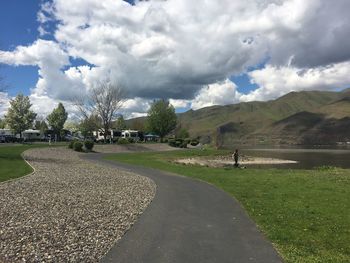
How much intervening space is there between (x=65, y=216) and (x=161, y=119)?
102096mm

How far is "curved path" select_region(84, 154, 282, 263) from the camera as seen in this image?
8.62 meters

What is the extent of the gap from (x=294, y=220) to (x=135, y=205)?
621 centimetres

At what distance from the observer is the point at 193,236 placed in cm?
1046

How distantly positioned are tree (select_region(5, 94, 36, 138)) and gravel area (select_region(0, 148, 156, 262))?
237 feet

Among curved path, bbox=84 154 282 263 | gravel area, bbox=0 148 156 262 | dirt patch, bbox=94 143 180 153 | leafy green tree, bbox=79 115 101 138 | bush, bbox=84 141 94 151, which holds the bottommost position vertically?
curved path, bbox=84 154 282 263

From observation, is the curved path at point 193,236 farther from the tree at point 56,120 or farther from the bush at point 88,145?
the tree at point 56,120

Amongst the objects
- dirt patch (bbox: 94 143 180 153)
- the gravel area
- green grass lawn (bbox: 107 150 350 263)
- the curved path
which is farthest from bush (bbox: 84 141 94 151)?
the curved path

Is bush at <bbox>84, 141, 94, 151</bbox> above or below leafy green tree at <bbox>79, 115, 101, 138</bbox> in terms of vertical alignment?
below

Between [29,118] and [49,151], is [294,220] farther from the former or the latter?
[29,118]

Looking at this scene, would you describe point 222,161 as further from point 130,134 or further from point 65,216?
point 130,134

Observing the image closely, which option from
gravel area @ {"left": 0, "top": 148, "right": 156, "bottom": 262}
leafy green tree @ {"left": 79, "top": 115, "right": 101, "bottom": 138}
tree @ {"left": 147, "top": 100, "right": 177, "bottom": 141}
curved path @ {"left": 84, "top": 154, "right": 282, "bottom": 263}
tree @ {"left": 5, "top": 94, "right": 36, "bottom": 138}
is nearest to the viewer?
curved path @ {"left": 84, "top": 154, "right": 282, "bottom": 263}

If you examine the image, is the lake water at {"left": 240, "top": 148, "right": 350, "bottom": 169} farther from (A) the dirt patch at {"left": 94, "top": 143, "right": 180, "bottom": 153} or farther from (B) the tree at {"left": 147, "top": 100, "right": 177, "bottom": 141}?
(B) the tree at {"left": 147, "top": 100, "right": 177, "bottom": 141}

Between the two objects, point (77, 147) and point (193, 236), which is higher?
point (77, 147)

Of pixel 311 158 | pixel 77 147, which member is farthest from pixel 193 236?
pixel 311 158
